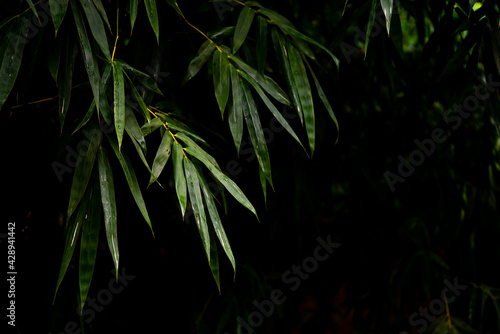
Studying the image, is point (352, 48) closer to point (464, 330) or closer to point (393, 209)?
point (393, 209)

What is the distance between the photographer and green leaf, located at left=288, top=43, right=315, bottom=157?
111 cm

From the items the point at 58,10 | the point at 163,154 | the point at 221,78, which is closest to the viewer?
the point at 58,10

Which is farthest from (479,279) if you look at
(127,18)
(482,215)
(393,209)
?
(127,18)

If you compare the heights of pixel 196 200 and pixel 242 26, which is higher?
pixel 242 26

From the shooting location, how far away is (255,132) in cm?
110

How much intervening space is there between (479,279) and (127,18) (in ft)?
5.23

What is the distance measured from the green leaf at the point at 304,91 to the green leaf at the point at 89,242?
1.60ft

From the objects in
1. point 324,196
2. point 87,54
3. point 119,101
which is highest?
point 87,54

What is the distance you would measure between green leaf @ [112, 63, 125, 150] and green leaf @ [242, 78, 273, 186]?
11.4 inches

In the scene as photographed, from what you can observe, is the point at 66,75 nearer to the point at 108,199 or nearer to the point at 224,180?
the point at 108,199

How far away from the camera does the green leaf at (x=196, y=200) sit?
94cm

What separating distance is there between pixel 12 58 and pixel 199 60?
1.31 feet

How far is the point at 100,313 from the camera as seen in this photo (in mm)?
1525

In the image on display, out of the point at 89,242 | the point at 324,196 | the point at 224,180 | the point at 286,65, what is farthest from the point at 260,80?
the point at 324,196
